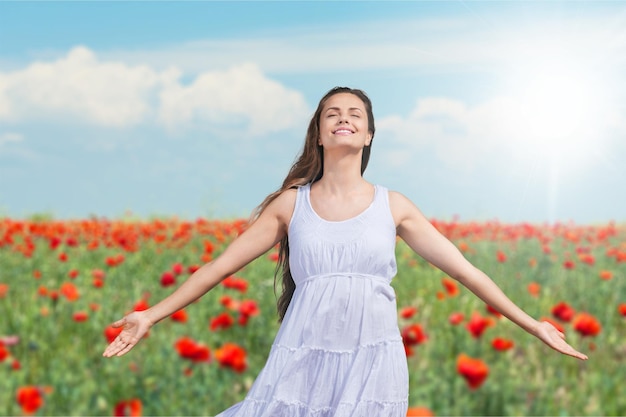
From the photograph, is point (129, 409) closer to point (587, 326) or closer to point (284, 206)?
point (284, 206)

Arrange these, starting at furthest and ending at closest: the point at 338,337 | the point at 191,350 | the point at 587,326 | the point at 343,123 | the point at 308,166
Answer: the point at 587,326 → the point at 191,350 → the point at 308,166 → the point at 343,123 → the point at 338,337

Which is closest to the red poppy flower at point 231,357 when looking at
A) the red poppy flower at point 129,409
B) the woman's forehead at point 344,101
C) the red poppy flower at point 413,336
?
the red poppy flower at point 129,409

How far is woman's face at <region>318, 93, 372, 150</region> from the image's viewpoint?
7.36ft

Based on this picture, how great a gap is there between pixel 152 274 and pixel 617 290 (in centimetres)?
332

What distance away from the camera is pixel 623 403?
3.79 metres

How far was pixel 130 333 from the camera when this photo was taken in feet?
7.45

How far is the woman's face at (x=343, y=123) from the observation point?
7.36 ft

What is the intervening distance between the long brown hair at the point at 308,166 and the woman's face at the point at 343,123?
41 mm

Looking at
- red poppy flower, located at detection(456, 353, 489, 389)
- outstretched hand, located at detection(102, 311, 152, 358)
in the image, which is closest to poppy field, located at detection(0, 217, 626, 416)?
red poppy flower, located at detection(456, 353, 489, 389)

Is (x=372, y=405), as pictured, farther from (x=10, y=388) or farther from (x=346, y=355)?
(x=10, y=388)

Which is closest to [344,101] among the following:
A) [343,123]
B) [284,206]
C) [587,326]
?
[343,123]

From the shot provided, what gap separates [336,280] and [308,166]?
0.43 m

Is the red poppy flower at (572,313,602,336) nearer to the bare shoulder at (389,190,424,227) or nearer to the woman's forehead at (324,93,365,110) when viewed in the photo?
the bare shoulder at (389,190,424,227)

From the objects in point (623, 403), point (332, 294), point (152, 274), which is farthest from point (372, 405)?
point (152, 274)
